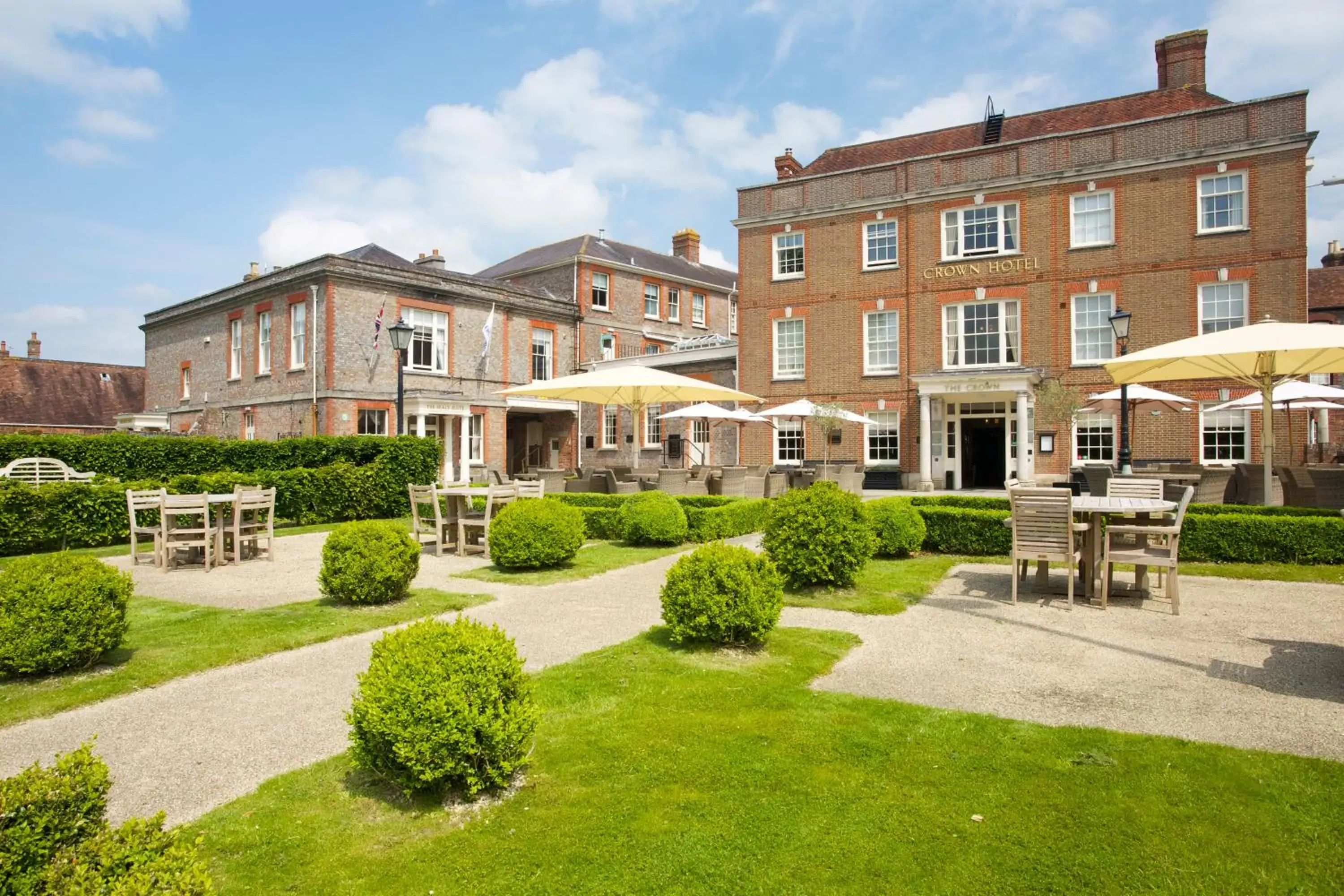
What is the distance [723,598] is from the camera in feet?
19.5

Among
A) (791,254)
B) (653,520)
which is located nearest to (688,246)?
(791,254)

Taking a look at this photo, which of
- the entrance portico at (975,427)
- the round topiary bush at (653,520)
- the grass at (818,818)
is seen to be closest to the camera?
the grass at (818,818)

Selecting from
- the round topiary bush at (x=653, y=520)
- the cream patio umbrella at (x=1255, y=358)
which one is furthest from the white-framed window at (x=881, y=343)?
the round topiary bush at (x=653, y=520)

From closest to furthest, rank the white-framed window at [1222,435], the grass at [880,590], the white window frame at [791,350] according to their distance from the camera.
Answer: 1. the grass at [880,590]
2. the white-framed window at [1222,435]
3. the white window frame at [791,350]

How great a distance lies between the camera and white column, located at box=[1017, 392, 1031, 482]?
72.7 feet

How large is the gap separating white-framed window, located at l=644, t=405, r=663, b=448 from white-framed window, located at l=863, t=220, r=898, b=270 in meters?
9.50

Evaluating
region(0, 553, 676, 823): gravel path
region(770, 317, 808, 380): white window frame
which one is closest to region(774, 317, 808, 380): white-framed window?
region(770, 317, 808, 380): white window frame

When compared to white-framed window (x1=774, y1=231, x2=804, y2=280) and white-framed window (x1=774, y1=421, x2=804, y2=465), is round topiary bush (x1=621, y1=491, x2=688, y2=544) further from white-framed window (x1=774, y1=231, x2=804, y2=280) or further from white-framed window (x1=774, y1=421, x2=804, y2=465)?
white-framed window (x1=774, y1=231, x2=804, y2=280)

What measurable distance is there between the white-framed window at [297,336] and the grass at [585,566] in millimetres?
18713

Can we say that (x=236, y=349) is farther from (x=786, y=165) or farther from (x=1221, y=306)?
(x=1221, y=306)

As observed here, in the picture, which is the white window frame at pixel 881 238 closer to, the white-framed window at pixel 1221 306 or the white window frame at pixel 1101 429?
the white window frame at pixel 1101 429

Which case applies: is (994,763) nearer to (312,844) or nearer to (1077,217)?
(312,844)

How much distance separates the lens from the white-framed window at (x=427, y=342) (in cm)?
2828

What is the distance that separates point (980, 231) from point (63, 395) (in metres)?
48.5
